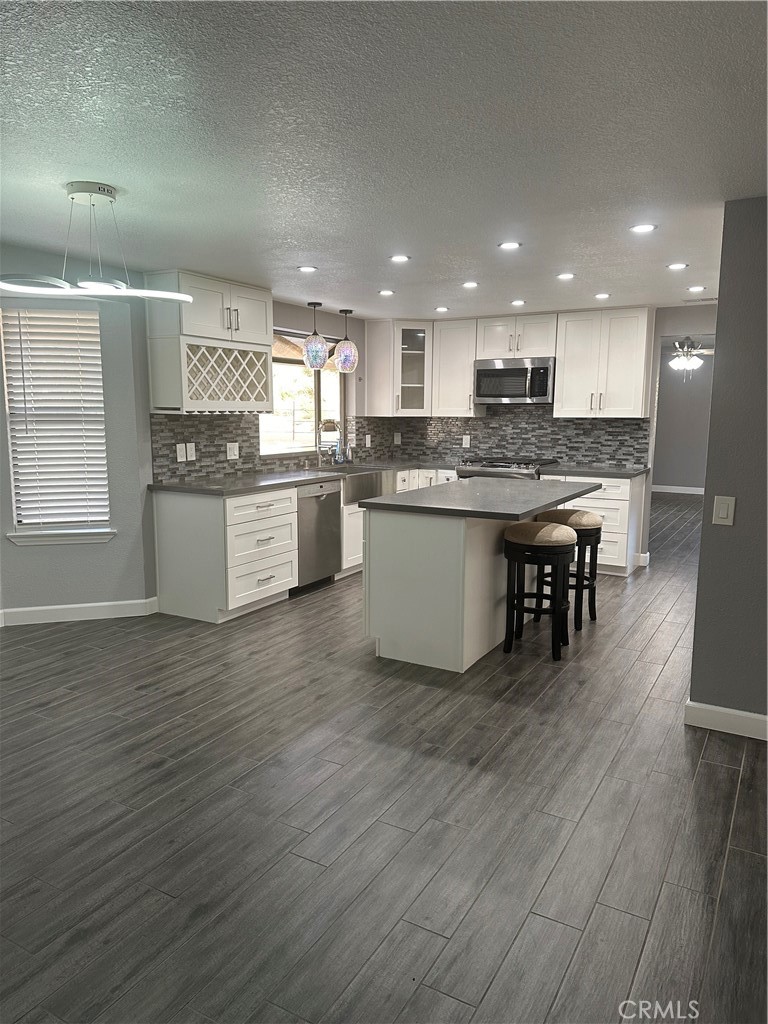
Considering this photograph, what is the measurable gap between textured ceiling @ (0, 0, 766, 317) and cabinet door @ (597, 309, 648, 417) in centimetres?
225

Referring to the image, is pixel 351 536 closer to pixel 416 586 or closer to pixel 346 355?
pixel 346 355

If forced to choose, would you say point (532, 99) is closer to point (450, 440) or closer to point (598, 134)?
point (598, 134)

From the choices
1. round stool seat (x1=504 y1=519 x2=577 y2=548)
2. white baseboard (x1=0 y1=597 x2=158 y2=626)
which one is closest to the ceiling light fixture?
round stool seat (x1=504 y1=519 x2=577 y2=548)

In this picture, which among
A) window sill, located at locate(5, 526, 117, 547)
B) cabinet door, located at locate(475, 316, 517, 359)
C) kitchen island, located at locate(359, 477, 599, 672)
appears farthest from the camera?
cabinet door, located at locate(475, 316, 517, 359)

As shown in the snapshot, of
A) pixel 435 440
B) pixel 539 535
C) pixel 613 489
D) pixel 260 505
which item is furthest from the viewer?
pixel 435 440

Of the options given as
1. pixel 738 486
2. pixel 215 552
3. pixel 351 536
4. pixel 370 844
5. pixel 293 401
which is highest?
pixel 293 401

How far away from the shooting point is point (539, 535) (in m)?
3.97

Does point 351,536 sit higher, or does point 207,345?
point 207,345

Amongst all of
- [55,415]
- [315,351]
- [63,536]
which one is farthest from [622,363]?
[63,536]

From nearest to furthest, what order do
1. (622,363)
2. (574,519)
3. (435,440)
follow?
(574,519) < (622,363) < (435,440)

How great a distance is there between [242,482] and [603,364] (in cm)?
348

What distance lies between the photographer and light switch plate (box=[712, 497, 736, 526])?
3.05 m

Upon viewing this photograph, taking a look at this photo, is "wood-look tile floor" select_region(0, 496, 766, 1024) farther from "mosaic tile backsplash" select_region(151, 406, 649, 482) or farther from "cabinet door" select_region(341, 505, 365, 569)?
Result: "cabinet door" select_region(341, 505, 365, 569)

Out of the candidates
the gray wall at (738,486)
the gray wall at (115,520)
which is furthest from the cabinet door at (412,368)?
the gray wall at (738,486)
